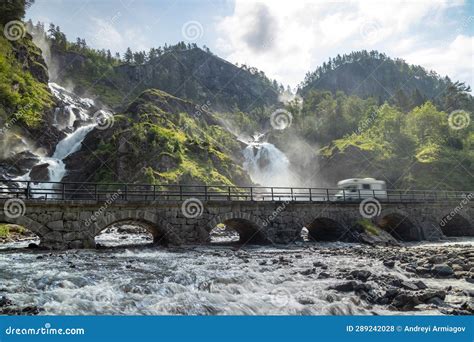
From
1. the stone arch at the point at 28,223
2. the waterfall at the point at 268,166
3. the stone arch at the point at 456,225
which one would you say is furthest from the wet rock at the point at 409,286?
the waterfall at the point at 268,166

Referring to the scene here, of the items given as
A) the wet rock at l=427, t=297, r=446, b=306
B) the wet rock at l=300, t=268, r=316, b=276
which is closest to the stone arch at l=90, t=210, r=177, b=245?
the wet rock at l=300, t=268, r=316, b=276

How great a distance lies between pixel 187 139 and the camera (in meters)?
81.2

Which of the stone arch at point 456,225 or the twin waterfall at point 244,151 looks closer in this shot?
the stone arch at point 456,225

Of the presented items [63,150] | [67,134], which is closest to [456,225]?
[63,150]

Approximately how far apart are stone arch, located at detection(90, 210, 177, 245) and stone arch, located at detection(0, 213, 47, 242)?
270cm

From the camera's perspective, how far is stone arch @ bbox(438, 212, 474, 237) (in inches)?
1551

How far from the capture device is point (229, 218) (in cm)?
2669

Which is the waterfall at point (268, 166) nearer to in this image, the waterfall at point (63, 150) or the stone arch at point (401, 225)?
the waterfall at point (63, 150)

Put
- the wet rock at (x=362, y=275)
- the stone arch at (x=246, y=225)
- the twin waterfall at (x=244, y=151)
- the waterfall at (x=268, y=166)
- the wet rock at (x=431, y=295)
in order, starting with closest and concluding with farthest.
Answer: the wet rock at (x=431, y=295) → the wet rock at (x=362, y=275) → the stone arch at (x=246, y=225) → the twin waterfall at (x=244, y=151) → the waterfall at (x=268, y=166)

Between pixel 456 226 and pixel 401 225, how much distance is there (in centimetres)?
966

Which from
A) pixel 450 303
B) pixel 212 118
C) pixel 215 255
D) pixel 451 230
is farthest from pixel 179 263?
pixel 212 118

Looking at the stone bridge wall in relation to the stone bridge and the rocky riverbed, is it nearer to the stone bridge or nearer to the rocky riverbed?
the stone bridge

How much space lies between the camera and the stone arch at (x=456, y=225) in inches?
1551

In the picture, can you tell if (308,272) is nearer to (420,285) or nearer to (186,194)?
(420,285)
